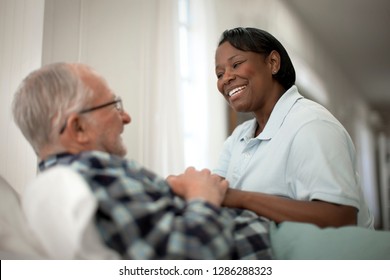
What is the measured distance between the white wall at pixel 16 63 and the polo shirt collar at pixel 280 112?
1.96 feet

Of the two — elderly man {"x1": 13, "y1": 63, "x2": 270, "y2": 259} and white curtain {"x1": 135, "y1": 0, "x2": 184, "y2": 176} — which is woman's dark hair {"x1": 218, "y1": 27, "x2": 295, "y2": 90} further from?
elderly man {"x1": 13, "y1": 63, "x2": 270, "y2": 259}

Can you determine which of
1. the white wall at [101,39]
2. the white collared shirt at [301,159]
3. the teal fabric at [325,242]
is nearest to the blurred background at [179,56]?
the white wall at [101,39]

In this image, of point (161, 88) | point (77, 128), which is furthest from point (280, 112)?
point (77, 128)

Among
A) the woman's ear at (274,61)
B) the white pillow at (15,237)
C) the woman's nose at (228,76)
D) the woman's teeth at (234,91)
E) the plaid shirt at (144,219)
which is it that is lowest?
the white pillow at (15,237)

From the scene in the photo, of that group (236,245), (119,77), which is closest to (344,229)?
(236,245)

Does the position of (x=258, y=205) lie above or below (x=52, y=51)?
below

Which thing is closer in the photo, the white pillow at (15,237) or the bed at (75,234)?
the bed at (75,234)

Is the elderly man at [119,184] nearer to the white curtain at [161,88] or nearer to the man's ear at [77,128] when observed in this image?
the man's ear at [77,128]

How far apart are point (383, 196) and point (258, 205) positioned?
408mm

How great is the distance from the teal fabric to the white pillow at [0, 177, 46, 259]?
47 centimetres

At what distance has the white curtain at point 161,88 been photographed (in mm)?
1018
